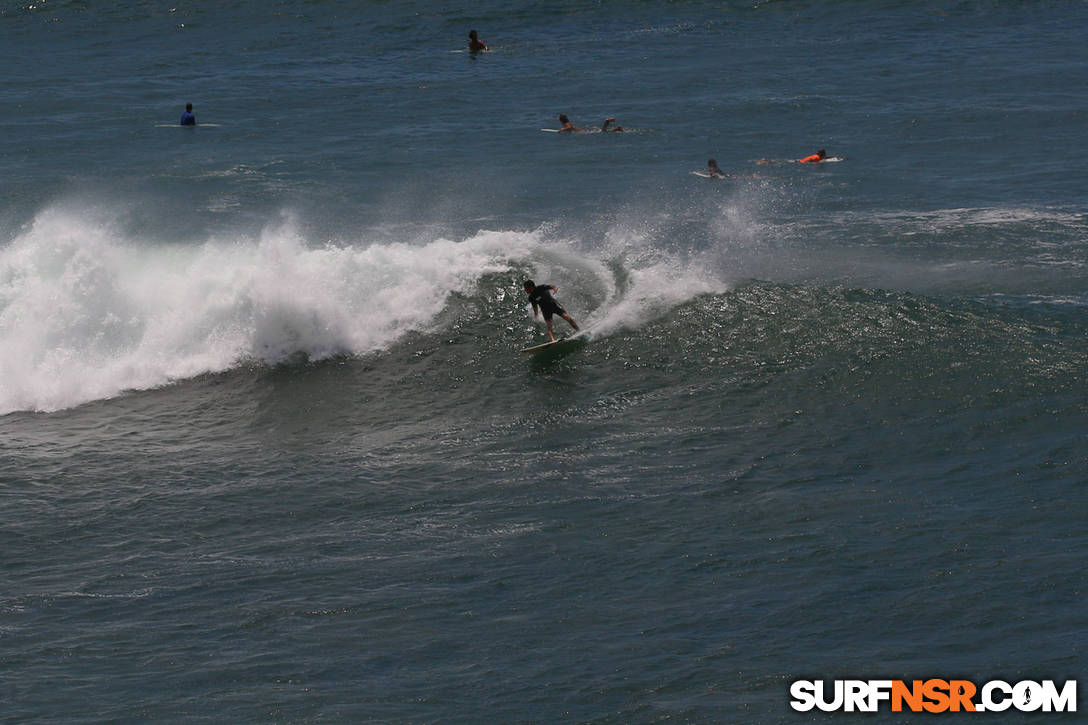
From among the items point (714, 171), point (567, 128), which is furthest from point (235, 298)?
point (567, 128)

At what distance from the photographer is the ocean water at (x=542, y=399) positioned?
13.5 meters

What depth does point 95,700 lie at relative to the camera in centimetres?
1295

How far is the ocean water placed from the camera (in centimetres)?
1346

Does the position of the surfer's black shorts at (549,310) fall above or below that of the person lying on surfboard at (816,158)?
below

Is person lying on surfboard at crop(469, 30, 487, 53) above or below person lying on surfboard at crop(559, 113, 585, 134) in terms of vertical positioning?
above

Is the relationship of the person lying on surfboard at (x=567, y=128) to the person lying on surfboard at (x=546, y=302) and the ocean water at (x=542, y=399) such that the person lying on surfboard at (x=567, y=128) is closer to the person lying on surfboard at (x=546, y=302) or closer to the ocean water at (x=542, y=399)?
the ocean water at (x=542, y=399)

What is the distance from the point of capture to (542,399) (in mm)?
21359

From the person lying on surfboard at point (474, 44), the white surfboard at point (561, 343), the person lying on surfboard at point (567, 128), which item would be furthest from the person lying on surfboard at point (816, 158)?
the person lying on surfboard at point (474, 44)

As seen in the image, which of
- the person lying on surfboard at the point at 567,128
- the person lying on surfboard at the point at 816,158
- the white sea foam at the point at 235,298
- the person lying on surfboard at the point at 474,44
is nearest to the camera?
the white sea foam at the point at 235,298

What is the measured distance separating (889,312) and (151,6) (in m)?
45.0

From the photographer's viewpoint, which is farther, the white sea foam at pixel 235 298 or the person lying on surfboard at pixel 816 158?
the person lying on surfboard at pixel 816 158

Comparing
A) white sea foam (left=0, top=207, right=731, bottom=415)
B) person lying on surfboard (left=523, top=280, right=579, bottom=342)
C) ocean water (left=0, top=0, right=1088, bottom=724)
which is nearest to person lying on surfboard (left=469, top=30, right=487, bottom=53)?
ocean water (left=0, top=0, right=1088, bottom=724)

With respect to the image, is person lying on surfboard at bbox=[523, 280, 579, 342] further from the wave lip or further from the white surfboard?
the wave lip

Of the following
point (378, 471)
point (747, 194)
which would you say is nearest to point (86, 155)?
point (747, 194)
